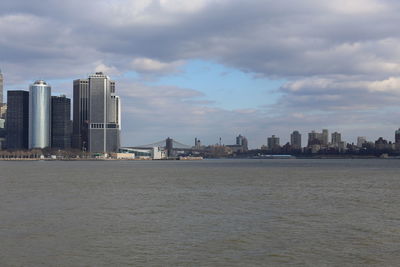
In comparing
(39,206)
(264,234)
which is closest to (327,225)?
(264,234)

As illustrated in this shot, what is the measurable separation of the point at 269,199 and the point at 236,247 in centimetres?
2395

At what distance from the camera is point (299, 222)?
32250mm

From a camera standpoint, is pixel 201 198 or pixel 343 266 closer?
pixel 343 266

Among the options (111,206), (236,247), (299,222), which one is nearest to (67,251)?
(236,247)

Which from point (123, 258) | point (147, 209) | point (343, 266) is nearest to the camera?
point (343, 266)

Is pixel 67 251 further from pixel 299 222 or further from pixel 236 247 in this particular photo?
pixel 299 222

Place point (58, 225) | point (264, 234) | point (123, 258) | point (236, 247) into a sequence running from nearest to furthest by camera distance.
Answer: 1. point (123, 258)
2. point (236, 247)
3. point (264, 234)
4. point (58, 225)

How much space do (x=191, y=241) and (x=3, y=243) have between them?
885 centimetres

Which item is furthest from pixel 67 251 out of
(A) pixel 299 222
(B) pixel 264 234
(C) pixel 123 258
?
(A) pixel 299 222

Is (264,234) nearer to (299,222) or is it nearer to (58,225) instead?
(299,222)

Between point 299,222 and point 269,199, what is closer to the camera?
point 299,222

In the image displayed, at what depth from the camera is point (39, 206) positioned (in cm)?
4100

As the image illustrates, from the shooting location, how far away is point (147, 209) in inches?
1553

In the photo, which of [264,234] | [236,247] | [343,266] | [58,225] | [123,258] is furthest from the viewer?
[58,225]
